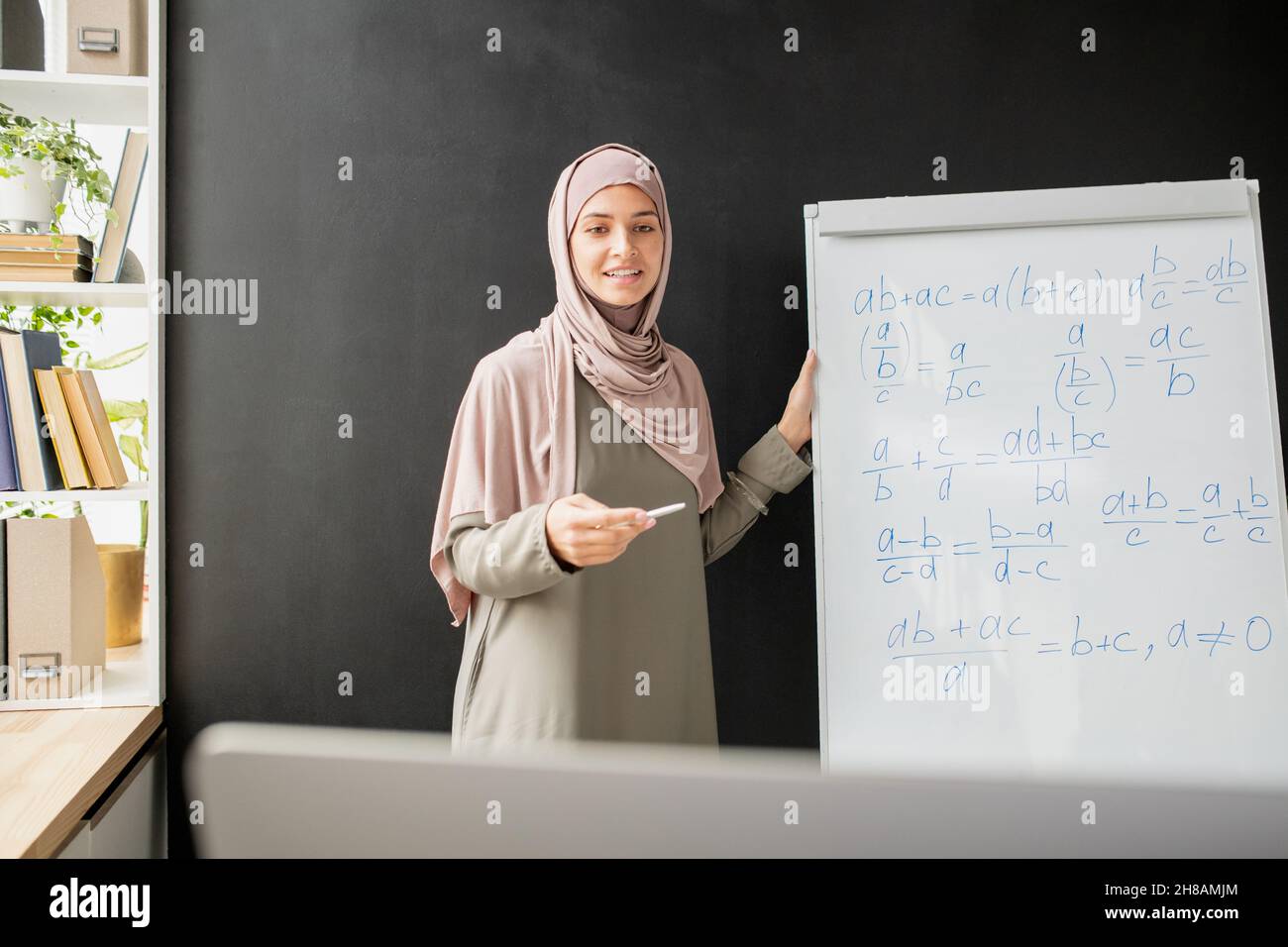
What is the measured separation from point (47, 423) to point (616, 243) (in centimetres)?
115

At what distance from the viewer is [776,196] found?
1828 mm

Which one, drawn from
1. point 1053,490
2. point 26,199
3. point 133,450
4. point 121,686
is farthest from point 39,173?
point 1053,490

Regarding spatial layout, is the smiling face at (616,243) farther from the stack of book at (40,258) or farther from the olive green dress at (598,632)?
the stack of book at (40,258)

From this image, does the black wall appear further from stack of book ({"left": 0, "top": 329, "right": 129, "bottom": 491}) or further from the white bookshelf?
stack of book ({"left": 0, "top": 329, "right": 129, "bottom": 491})

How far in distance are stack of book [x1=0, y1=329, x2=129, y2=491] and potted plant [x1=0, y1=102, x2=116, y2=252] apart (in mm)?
230

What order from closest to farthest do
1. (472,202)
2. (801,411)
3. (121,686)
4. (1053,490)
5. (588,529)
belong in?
(588,529)
(1053,490)
(801,411)
(121,686)
(472,202)

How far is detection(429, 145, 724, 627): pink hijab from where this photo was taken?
1464mm

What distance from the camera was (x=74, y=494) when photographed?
161cm

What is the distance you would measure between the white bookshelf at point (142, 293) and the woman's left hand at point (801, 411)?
1.28 meters

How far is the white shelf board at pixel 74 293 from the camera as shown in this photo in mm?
1610

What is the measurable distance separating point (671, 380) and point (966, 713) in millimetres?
804

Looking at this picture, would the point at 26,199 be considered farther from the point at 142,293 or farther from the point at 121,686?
the point at 121,686

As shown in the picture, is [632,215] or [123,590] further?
[123,590]

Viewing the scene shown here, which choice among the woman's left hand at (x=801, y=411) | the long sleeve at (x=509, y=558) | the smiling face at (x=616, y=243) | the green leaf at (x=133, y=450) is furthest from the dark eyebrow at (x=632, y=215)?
the green leaf at (x=133, y=450)
